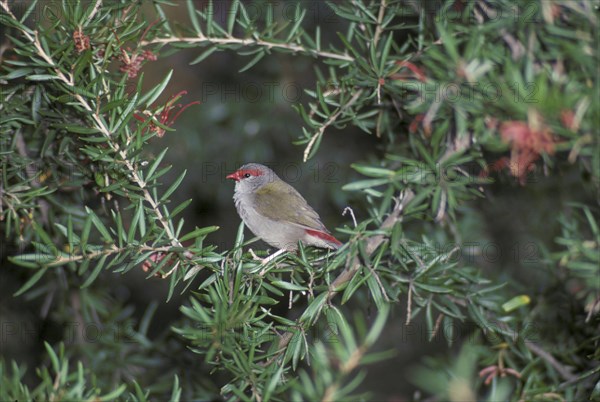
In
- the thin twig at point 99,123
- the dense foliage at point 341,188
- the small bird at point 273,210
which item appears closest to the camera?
the dense foliage at point 341,188

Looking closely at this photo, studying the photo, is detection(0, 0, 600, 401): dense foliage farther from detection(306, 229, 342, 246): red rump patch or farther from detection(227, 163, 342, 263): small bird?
detection(227, 163, 342, 263): small bird

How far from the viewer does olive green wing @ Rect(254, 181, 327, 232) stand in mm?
3842

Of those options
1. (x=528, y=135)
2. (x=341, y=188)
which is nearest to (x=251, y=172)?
(x=341, y=188)

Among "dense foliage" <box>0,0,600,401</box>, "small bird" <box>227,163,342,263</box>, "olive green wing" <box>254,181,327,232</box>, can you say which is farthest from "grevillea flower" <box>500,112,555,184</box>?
"olive green wing" <box>254,181,327,232</box>

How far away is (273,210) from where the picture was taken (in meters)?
4.03

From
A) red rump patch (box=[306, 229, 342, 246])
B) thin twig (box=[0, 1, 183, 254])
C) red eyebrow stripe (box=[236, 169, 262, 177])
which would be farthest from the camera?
red eyebrow stripe (box=[236, 169, 262, 177])

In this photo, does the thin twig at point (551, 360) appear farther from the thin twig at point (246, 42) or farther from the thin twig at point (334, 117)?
the thin twig at point (246, 42)

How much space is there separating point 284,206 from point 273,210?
7cm

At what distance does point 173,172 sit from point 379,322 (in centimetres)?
428

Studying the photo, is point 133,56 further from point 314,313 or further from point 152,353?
point 152,353

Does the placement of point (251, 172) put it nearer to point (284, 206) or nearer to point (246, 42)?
point (284, 206)

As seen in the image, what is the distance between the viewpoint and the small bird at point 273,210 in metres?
3.83

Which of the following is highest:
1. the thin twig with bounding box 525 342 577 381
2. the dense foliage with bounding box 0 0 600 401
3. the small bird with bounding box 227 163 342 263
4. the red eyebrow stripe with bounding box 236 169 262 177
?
the dense foliage with bounding box 0 0 600 401

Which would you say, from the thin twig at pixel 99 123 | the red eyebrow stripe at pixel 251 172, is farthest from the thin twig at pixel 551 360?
the red eyebrow stripe at pixel 251 172
